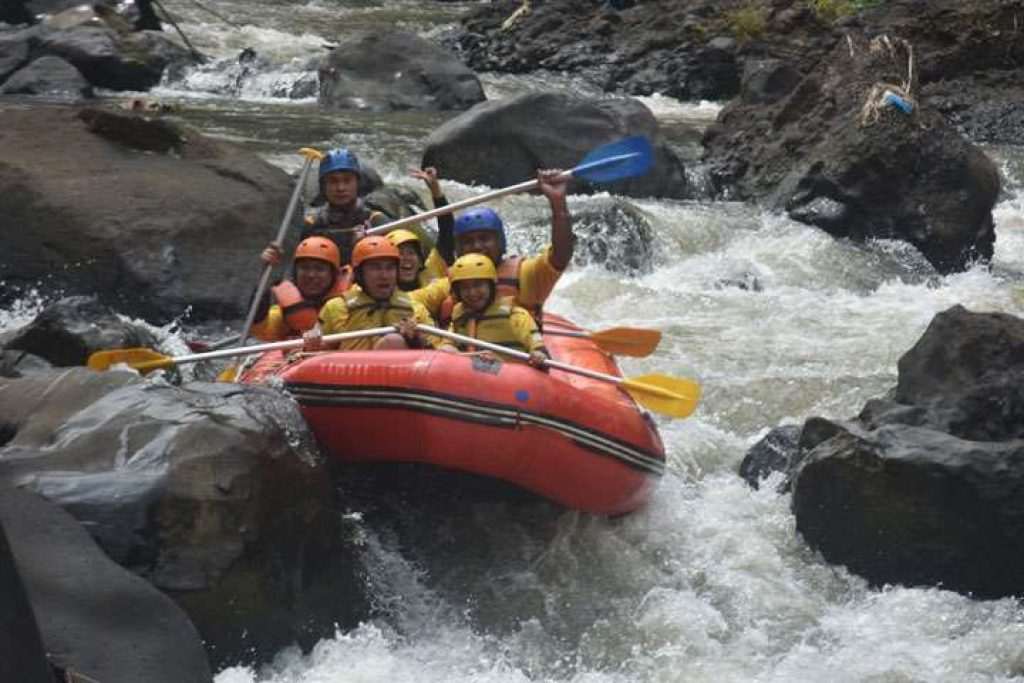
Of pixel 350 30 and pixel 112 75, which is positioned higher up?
pixel 112 75

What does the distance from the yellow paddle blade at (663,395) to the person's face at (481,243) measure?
1104 millimetres

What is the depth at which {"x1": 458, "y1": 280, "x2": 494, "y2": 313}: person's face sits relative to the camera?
253 inches

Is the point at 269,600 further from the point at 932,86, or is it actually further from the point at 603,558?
the point at 932,86

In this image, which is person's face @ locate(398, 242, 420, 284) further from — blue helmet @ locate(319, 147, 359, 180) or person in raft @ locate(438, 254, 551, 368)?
person in raft @ locate(438, 254, 551, 368)

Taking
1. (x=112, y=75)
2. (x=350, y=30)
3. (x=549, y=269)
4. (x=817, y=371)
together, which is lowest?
(x=350, y=30)

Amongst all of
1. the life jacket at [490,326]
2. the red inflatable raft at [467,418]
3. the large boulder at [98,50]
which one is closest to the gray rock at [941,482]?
the red inflatable raft at [467,418]

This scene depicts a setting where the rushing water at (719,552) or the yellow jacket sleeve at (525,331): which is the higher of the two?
the yellow jacket sleeve at (525,331)

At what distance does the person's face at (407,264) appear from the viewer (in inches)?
293

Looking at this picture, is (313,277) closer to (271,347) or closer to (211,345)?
(211,345)

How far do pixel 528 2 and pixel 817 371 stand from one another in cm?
1477

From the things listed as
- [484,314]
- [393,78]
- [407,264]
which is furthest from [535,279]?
[393,78]

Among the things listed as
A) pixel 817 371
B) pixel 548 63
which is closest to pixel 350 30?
pixel 548 63

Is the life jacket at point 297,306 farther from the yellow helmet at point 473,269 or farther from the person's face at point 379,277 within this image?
the yellow helmet at point 473,269

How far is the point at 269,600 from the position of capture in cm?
502
